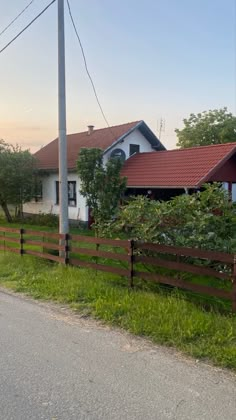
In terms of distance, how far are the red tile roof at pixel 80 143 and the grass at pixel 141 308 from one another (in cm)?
1319

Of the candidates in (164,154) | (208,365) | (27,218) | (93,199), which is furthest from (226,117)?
(208,365)

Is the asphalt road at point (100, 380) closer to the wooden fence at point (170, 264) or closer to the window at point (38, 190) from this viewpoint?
the wooden fence at point (170, 264)

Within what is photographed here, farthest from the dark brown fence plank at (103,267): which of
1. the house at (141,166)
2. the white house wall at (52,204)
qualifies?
the white house wall at (52,204)

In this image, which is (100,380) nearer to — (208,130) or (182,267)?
(182,267)

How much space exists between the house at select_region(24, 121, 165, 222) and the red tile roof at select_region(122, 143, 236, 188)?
110 centimetres

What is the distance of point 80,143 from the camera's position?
2394cm

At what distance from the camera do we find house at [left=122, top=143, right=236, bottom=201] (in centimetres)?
1677

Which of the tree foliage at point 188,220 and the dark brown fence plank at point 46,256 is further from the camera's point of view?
the dark brown fence plank at point 46,256

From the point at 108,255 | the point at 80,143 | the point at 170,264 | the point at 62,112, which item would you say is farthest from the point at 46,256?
the point at 80,143

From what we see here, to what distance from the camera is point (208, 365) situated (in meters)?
4.06

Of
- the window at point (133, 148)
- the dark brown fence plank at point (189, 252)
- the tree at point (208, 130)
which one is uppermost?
the tree at point (208, 130)

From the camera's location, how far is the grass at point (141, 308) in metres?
4.53

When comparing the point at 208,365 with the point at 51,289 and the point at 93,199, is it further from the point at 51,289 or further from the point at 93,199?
the point at 93,199

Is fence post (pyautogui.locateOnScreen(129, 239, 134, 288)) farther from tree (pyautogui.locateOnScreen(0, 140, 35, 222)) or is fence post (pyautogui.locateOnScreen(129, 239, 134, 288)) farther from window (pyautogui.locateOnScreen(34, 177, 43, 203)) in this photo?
window (pyautogui.locateOnScreen(34, 177, 43, 203))
